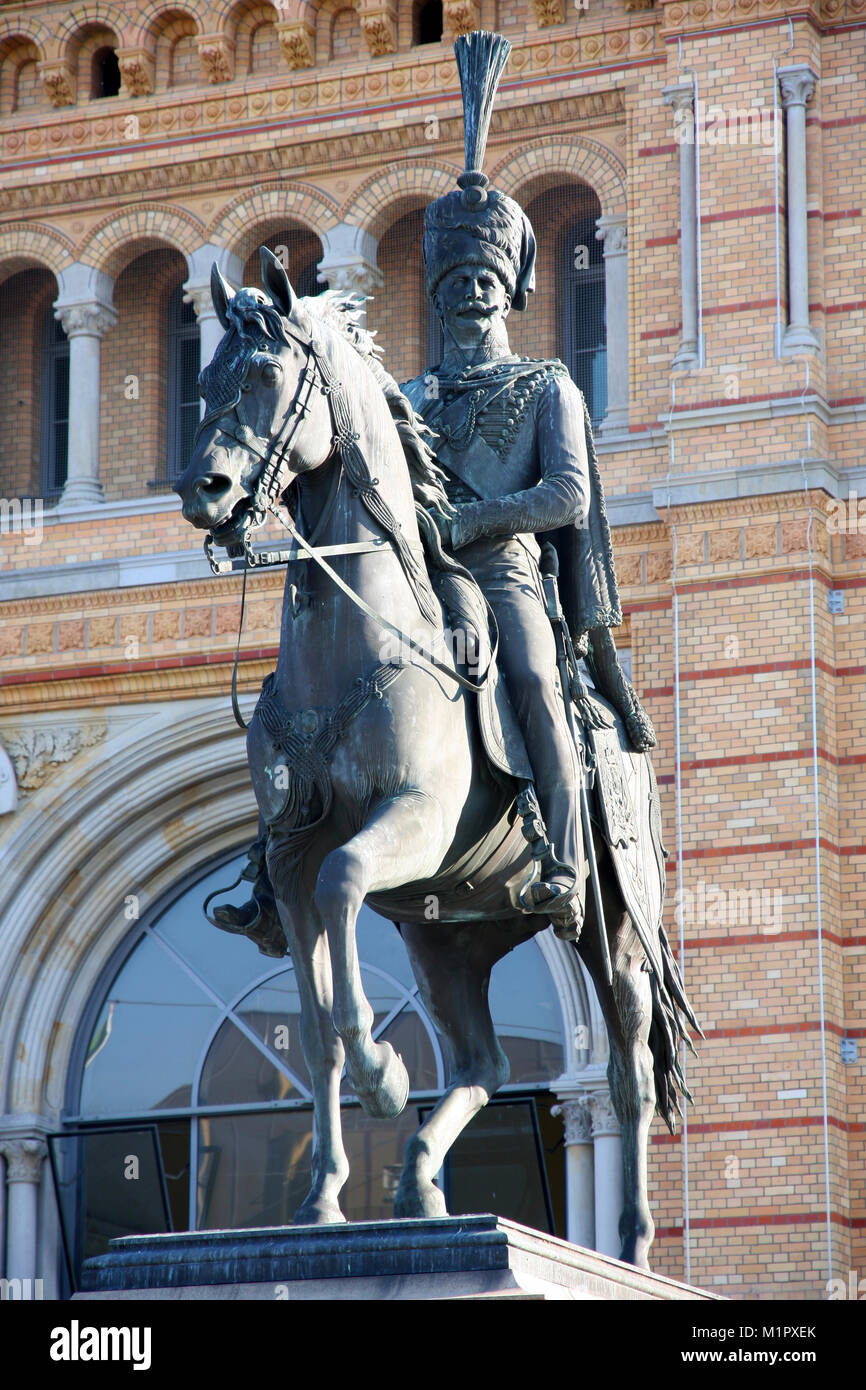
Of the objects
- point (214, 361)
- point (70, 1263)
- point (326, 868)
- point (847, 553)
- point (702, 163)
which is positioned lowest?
point (70, 1263)

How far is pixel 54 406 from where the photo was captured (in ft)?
63.2

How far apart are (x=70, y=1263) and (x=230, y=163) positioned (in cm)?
851

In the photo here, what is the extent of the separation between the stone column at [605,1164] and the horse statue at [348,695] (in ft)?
27.9

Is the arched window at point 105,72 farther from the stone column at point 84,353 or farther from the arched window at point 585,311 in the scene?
the arched window at point 585,311

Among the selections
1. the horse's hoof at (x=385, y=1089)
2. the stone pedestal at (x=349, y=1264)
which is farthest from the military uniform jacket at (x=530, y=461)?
the stone pedestal at (x=349, y=1264)

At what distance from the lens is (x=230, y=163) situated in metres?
18.2

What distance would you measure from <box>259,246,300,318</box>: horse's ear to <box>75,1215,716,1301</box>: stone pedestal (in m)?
2.43

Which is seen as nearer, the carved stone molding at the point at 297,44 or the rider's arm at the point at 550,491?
the rider's arm at the point at 550,491

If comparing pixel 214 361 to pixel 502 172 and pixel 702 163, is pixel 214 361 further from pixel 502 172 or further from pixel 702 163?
pixel 502 172

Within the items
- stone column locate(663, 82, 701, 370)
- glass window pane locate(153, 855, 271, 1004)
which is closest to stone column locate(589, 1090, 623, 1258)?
glass window pane locate(153, 855, 271, 1004)

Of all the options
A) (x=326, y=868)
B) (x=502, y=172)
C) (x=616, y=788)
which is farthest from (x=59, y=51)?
(x=326, y=868)

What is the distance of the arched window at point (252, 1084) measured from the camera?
1598 centimetres

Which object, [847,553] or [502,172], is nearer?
[847,553]
